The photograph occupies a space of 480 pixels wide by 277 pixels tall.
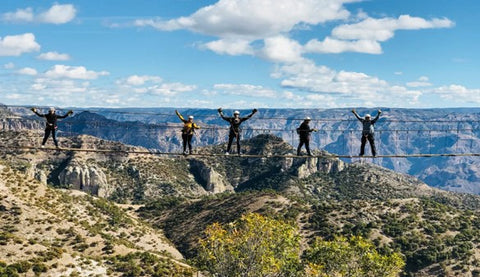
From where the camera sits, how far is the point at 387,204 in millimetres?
98750

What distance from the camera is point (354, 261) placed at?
4144cm

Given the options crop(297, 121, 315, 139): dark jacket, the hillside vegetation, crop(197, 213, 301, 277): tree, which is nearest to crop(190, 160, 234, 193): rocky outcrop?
the hillside vegetation

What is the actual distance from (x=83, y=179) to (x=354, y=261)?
125044 millimetres

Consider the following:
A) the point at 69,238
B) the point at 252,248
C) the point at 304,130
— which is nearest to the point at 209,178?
the point at 69,238

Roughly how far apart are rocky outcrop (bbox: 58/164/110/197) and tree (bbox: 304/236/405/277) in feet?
384

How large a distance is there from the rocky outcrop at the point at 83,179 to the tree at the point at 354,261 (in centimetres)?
11699

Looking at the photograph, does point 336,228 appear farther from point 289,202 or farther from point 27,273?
point 27,273

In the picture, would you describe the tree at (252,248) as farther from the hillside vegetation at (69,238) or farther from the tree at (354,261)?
the hillside vegetation at (69,238)

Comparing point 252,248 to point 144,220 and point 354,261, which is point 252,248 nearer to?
point 354,261

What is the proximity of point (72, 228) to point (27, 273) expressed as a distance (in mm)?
26196

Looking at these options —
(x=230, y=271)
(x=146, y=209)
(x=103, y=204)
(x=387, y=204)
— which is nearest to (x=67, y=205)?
(x=103, y=204)

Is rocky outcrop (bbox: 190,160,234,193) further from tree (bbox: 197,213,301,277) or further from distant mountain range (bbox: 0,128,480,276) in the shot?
tree (bbox: 197,213,301,277)

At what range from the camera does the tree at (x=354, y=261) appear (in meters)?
39.8

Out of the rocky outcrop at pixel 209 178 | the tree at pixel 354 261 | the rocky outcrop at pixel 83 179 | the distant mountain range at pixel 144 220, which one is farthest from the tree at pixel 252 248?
the rocky outcrop at pixel 209 178
